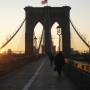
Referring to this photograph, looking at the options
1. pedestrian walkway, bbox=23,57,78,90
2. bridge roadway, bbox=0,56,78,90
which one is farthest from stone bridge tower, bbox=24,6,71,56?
pedestrian walkway, bbox=23,57,78,90

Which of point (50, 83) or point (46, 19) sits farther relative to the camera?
point (46, 19)

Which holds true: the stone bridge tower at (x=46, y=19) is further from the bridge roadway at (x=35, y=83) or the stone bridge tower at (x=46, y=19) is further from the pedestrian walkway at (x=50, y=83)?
the pedestrian walkway at (x=50, y=83)

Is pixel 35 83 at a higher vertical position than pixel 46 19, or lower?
lower

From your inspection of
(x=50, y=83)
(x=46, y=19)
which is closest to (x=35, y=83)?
(x=50, y=83)

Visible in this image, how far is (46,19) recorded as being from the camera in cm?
12925

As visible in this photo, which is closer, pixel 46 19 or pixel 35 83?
pixel 35 83

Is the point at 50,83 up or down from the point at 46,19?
down

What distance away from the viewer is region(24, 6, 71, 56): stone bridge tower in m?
124

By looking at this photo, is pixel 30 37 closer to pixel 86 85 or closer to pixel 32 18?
pixel 32 18

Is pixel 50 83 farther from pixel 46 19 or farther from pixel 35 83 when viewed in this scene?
pixel 46 19

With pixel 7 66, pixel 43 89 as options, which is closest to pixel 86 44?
pixel 7 66

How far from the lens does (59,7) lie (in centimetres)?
12925

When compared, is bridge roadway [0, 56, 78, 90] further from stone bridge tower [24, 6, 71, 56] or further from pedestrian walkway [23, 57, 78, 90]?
stone bridge tower [24, 6, 71, 56]

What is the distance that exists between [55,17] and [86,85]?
113m
